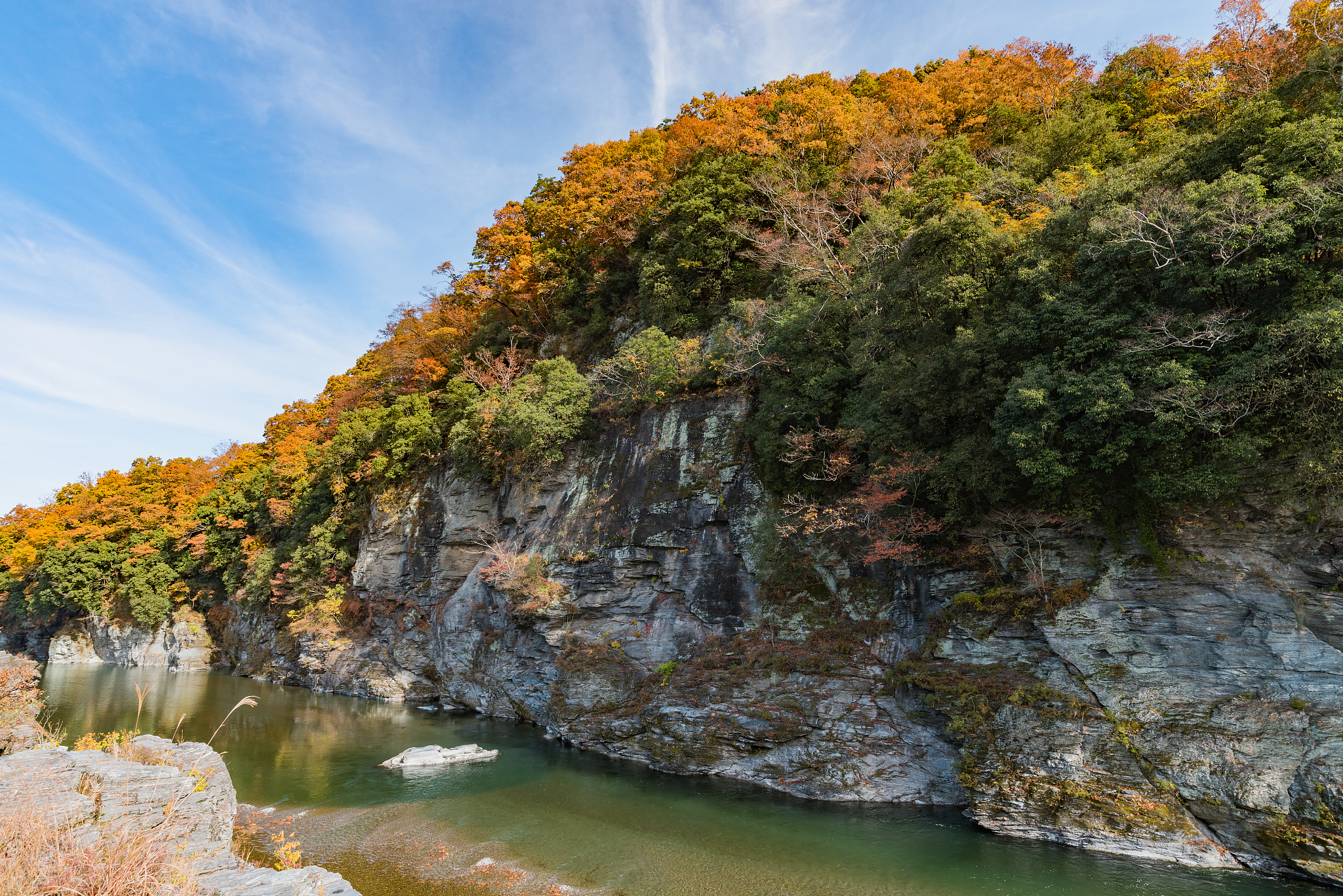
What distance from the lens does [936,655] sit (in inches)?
580

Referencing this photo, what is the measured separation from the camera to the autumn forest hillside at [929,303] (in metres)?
11.1

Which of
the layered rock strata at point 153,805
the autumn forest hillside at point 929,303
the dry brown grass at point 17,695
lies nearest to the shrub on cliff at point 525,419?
the autumn forest hillside at point 929,303

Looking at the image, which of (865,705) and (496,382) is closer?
(865,705)

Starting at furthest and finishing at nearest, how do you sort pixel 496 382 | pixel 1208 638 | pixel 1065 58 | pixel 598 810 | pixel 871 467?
pixel 496 382, pixel 1065 58, pixel 871 467, pixel 598 810, pixel 1208 638

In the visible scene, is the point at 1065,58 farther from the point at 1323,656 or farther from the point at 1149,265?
the point at 1323,656

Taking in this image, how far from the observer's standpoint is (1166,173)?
12.9m

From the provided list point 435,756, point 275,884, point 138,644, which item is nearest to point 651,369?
point 435,756

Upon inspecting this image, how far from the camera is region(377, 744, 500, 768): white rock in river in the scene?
745 inches

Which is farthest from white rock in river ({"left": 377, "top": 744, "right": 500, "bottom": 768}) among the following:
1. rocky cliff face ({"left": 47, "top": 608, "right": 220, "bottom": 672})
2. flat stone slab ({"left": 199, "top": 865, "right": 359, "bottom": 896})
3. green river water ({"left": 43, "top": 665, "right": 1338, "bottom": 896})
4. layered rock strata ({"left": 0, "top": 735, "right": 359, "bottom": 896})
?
rocky cliff face ({"left": 47, "top": 608, "right": 220, "bottom": 672})

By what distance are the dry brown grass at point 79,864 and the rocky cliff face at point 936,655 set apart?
13210mm

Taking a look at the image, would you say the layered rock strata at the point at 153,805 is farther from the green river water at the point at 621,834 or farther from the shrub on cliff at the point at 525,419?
the shrub on cliff at the point at 525,419

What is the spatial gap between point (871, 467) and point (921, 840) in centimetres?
863

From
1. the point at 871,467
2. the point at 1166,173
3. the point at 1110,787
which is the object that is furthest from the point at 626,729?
the point at 1166,173

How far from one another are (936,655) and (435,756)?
15.2 meters
